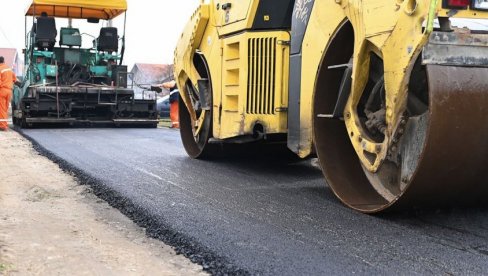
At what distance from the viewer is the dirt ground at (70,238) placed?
2.90 meters

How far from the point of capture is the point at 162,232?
11.5ft

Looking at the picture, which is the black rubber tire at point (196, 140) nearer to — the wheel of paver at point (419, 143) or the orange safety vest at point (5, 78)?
the wheel of paver at point (419, 143)

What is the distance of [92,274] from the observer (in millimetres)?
2799

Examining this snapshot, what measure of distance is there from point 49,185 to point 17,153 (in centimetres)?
288

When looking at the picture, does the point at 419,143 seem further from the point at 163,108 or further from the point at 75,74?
the point at 163,108

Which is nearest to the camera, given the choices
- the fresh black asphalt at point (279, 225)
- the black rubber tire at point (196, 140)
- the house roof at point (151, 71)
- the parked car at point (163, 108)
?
the fresh black asphalt at point (279, 225)

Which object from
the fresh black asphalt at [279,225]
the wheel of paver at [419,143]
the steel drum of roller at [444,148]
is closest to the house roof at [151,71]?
the fresh black asphalt at [279,225]

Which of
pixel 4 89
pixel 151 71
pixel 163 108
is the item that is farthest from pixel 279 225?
pixel 151 71

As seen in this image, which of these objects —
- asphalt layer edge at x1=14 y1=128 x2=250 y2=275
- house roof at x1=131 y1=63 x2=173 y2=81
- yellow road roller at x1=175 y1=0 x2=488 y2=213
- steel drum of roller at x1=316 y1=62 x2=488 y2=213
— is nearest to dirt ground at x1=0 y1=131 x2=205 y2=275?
asphalt layer edge at x1=14 y1=128 x2=250 y2=275

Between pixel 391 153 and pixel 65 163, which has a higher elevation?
pixel 391 153

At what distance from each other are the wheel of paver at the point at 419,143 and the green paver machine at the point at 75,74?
9.44 meters

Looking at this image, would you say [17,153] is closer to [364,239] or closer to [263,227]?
[263,227]

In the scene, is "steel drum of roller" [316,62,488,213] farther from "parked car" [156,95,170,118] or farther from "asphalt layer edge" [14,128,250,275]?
"parked car" [156,95,170,118]

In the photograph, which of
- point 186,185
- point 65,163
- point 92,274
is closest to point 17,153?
point 65,163
